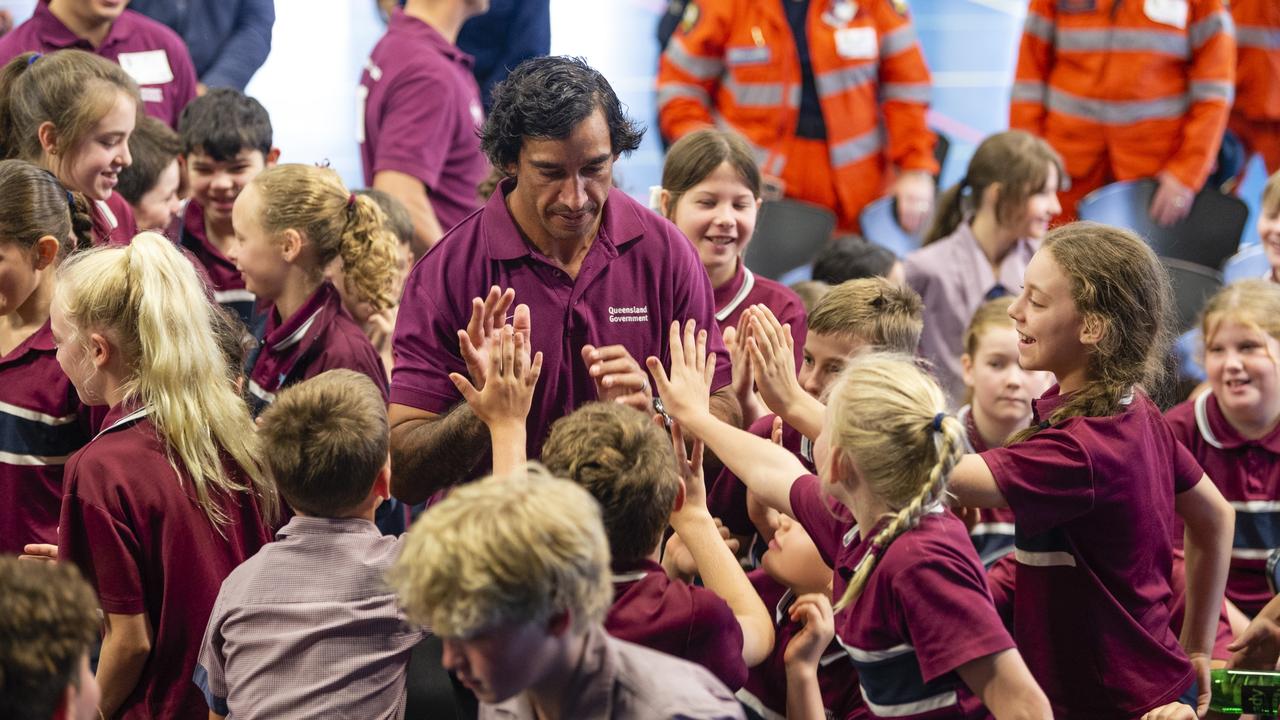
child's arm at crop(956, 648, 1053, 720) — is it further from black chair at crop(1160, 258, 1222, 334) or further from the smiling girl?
black chair at crop(1160, 258, 1222, 334)

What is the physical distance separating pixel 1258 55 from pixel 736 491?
477 centimetres

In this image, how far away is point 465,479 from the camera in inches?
113

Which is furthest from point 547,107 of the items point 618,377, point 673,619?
point 673,619

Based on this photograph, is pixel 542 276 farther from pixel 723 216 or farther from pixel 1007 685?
pixel 1007 685

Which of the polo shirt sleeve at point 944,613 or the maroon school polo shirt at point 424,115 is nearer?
the polo shirt sleeve at point 944,613

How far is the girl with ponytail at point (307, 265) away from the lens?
3338mm

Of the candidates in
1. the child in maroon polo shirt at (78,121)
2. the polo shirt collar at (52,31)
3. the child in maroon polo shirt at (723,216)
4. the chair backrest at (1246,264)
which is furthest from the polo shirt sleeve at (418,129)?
the chair backrest at (1246,264)

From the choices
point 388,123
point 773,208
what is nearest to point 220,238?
point 388,123

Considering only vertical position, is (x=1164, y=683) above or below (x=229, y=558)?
below

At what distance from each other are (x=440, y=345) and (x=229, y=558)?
0.59 metres

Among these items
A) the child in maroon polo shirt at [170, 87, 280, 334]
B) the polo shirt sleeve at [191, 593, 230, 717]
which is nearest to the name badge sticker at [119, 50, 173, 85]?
the child in maroon polo shirt at [170, 87, 280, 334]

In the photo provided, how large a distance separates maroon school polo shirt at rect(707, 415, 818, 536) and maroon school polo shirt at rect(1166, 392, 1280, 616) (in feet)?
4.00

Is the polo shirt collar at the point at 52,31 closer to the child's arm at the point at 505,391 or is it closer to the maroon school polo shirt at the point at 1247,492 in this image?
the child's arm at the point at 505,391

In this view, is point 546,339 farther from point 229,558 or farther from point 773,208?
point 773,208
